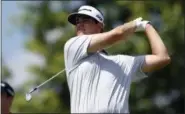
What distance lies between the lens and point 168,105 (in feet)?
74.4

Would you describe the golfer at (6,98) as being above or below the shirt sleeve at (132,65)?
below

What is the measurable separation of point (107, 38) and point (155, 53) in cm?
40

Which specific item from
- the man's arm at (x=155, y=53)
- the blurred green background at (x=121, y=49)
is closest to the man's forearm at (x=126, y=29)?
the man's arm at (x=155, y=53)

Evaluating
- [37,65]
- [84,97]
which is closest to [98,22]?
[84,97]

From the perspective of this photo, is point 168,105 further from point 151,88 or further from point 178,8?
point 178,8

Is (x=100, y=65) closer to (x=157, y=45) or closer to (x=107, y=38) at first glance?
(x=107, y=38)

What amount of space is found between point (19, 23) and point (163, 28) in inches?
172

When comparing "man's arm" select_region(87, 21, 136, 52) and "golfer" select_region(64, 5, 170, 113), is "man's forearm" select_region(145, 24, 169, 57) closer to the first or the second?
"golfer" select_region(64, 5, 170, 113)

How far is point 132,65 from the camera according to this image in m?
7.12

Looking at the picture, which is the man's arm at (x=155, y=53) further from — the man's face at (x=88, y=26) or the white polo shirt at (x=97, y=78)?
the man's face at (x=88, y=26)

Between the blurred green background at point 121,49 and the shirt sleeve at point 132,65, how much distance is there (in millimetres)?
13480

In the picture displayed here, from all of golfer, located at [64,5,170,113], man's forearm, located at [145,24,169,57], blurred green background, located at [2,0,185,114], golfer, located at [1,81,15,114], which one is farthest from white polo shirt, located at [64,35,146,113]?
blurred green background, located at [2,0,185,114]

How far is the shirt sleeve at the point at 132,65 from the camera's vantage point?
7.08 m

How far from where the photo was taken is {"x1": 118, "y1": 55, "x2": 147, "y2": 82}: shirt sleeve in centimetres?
708
